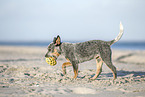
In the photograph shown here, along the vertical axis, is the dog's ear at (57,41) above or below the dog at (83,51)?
above

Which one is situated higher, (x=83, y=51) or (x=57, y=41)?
(x=57, y=41)

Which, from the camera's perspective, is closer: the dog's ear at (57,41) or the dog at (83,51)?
the dog's ear at (57,41)

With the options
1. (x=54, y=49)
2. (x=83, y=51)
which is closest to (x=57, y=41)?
(x=54, y=49)

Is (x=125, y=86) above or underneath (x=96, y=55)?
underneath

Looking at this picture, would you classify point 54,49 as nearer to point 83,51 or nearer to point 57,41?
point 57,41

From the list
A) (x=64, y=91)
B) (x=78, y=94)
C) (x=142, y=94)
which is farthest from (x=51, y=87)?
(x=142, y=94)

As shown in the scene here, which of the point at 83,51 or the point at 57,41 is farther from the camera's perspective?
the point at 83,51

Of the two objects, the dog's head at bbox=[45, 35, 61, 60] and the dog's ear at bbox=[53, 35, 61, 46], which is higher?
the dog's ear at bbox=[53, 35, 61, 46]

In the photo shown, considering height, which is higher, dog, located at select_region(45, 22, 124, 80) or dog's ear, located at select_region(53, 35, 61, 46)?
dog's ear, located at select_region(53, 35, 61, 46)

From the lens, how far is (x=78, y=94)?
18.4 feet

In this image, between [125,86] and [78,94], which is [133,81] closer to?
[125,86]

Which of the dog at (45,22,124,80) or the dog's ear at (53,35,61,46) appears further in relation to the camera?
the dog at (45,22,124,80)

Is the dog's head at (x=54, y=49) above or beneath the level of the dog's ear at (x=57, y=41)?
beneath

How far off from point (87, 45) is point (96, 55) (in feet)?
1.47
